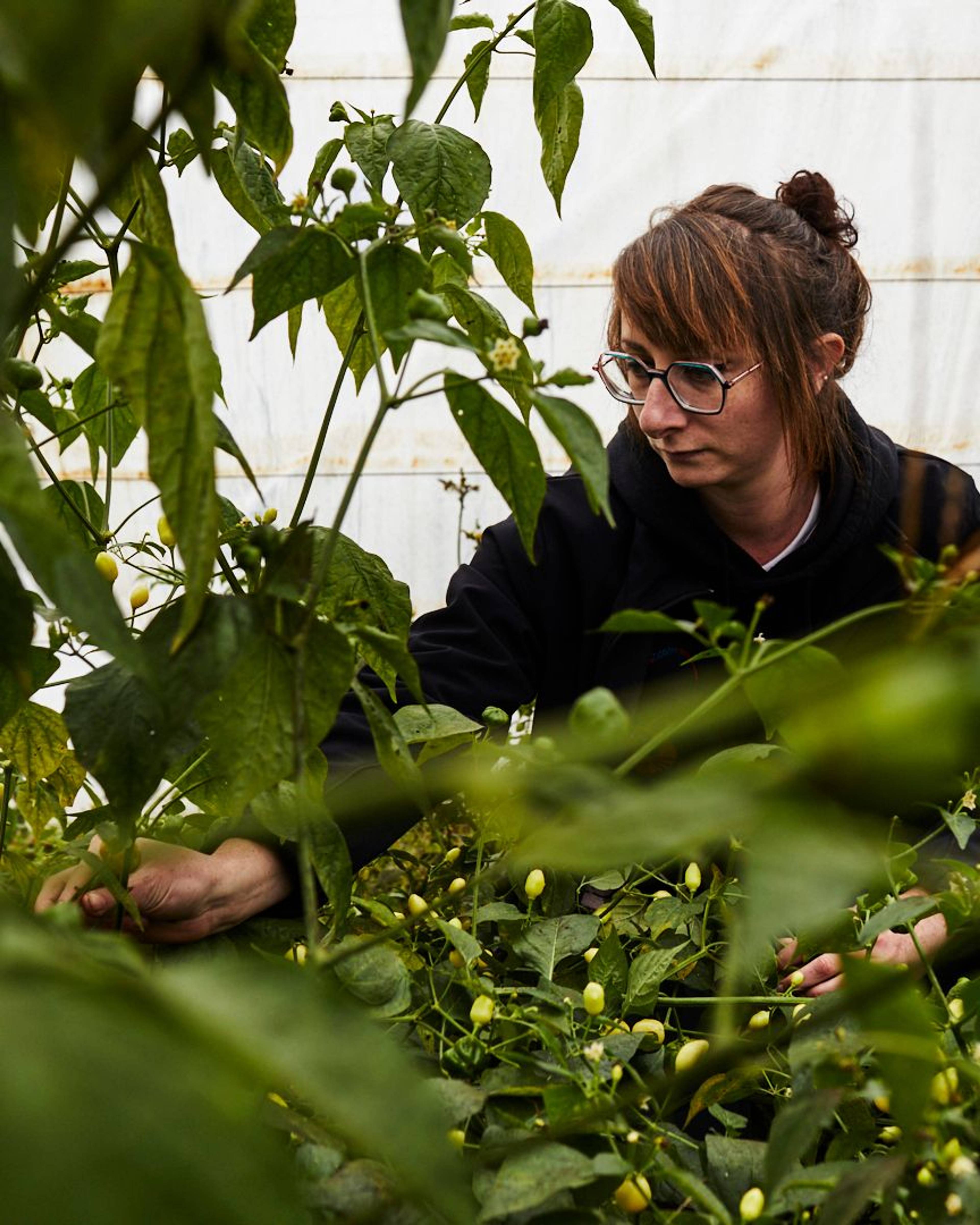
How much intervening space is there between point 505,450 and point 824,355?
3.59 feet

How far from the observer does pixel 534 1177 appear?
367mm

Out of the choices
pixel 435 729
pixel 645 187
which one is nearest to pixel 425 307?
pixel 435 729

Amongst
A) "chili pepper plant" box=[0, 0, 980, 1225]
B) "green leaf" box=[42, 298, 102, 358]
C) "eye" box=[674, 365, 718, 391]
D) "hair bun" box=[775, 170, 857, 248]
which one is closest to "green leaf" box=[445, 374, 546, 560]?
"chili pepper plant" box=[0, 0, 980, 1225]

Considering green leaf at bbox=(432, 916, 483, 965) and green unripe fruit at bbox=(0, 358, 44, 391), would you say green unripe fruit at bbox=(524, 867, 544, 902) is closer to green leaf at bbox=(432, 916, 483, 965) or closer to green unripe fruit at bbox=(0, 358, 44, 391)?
green leaf at bbox=(432, 916, 483, 965)

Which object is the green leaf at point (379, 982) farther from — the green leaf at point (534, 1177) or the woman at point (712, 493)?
the woman at point (712, 493)

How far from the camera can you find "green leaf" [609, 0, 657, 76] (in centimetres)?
53

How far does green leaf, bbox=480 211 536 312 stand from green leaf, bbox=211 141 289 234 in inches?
3.7

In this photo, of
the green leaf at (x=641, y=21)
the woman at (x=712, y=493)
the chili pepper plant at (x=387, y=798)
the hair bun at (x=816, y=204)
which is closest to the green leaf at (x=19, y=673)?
the chili pepper plant at (x=387, y=798)

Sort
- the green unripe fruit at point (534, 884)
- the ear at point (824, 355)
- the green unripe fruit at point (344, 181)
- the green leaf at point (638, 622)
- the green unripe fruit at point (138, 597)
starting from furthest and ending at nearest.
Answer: the ear at point (824, 355) < the green unripe fruit at point (138, 597) < the green unripe fruit at point (534, 884) < the green unripe fruit at point (344, 181) < the green leaf at point (638, 622)

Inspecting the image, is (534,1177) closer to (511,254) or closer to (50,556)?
(50,556)

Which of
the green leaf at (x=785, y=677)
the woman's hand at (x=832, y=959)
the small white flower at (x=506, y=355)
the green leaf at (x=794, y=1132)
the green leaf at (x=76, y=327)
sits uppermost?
the green leaf at (x=76, y=327)

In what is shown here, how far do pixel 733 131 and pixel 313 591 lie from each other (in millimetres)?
2408

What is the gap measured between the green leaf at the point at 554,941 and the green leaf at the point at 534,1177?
176mm

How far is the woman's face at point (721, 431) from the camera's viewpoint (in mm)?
1295
